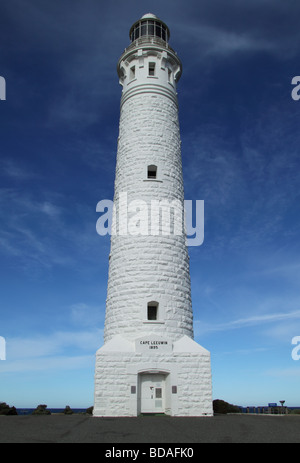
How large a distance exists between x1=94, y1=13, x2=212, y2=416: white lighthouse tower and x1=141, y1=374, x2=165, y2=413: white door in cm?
4

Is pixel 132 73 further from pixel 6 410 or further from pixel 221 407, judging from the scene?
pixel 6 410

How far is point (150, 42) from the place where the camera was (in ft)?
80.5

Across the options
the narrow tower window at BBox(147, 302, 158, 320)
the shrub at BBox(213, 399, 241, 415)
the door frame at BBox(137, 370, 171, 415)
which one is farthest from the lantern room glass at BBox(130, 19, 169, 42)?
the shrub at BBox(213, 399, 241, 415)

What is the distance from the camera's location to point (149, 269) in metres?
18.5

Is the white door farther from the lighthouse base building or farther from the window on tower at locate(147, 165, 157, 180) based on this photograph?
the window on tower at locate(147, 165, 157, 180)

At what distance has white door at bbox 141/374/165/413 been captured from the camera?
16359 mm

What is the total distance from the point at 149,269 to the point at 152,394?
19.9 feet

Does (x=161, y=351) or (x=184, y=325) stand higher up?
(x=184, y=325)

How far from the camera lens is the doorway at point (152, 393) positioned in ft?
53.6

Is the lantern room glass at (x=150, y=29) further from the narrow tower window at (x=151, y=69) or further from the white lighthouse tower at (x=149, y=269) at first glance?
the narrow tower window at (x=151, y=69)

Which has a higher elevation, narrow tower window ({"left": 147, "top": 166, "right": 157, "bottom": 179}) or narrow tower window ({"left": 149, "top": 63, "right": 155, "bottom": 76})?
narrow tower window ({"left": 149, "top": 63, "right": 155, "bottom": 76})
